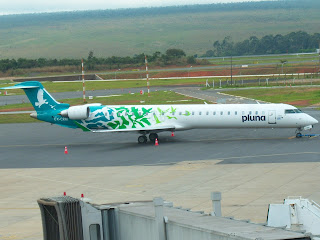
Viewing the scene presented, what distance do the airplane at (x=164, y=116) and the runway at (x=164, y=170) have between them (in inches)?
49.3

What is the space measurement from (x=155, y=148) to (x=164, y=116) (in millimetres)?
3186

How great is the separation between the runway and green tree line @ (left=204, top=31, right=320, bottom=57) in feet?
425

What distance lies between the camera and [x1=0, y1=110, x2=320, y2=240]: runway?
2806 cm

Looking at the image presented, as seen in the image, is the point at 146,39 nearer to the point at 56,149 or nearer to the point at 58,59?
the point at 58,59

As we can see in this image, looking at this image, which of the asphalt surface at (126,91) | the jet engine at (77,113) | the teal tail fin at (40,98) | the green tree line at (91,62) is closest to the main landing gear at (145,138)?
the jet engine at (77,113)

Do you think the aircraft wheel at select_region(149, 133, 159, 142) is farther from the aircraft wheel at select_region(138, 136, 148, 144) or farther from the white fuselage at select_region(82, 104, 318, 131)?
the white fuselage at select_region(82, 104, 318, 131)

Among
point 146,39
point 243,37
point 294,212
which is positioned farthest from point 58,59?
point 294,212

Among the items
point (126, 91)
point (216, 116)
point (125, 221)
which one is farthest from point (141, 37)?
point (125, 221)

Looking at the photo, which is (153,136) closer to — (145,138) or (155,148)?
(145,138)

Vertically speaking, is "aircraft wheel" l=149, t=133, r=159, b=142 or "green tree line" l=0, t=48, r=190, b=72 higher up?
"green tree line" l=0, t=48, r=190, b=72

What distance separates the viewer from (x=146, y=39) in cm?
18175

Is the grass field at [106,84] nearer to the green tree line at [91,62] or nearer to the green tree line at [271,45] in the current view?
the green tree line at [91,62]

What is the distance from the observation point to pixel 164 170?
3581cm

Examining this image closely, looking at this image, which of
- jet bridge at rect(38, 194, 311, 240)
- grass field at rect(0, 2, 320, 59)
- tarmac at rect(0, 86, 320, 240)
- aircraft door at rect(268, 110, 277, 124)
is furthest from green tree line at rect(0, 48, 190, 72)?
jet bridge at rect(38, 194, 311, 240)
